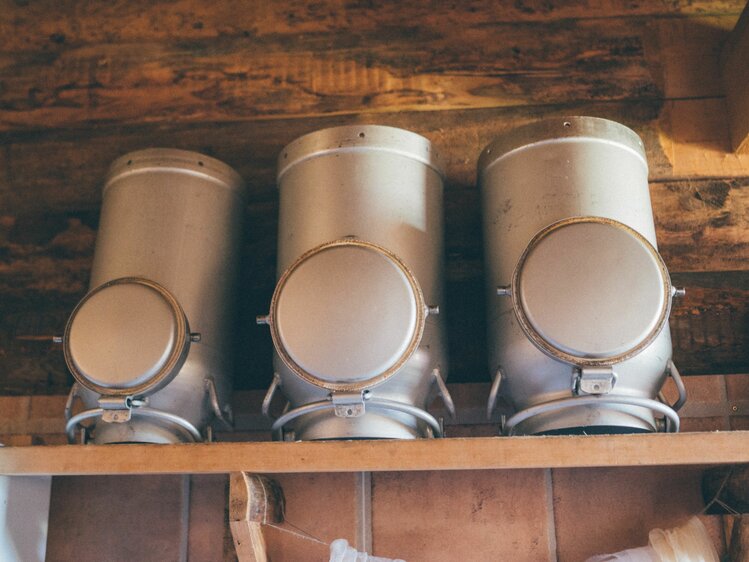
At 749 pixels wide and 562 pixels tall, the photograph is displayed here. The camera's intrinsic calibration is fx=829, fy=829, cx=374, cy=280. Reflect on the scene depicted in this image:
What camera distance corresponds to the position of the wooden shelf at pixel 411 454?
3.02ft

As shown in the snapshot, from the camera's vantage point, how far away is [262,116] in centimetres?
140

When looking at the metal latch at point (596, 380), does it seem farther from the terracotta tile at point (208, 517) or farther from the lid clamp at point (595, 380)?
the terracotta tile at point (208, 517)

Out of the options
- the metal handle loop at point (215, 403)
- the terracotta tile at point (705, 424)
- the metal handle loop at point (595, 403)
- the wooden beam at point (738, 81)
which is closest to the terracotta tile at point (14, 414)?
the metal handle loop at point (215, 403)

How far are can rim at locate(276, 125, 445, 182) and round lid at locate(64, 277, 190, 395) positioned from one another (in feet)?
0.88

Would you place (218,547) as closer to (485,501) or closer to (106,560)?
(106,560)

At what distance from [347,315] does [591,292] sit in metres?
0.28

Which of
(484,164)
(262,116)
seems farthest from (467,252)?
(262,116)

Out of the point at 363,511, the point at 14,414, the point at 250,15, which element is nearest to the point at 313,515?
the point at 363,511

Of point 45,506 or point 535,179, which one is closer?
point 535,179

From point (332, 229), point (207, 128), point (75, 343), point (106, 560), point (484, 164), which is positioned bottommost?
point (106, 560)

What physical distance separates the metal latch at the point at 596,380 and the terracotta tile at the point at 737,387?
333 mm

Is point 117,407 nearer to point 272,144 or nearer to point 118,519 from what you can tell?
point 118,519

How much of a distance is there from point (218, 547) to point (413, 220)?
54 centimetres

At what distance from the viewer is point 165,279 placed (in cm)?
110
